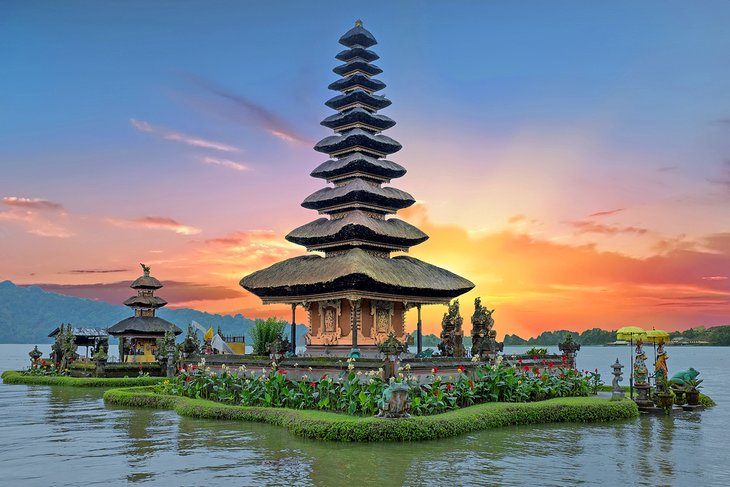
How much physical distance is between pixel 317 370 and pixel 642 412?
13371mm

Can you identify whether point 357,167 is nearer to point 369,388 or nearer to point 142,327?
point 369,388

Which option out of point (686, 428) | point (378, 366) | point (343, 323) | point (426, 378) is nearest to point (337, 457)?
point (378, 366)

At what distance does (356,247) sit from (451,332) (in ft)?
23.0

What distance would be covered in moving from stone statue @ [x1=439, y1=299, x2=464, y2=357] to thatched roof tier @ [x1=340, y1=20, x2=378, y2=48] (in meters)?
17.4

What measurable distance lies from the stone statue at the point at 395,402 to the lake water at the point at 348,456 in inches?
53.3

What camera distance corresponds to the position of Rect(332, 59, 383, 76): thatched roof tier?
3981 cm

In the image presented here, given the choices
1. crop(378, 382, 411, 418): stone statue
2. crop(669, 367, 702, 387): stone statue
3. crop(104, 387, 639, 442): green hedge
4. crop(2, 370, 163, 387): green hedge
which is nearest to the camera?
crop(104, 387, 639, 442): green hedge

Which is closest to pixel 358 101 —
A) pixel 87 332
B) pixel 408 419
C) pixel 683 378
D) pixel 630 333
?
pixel 630 333

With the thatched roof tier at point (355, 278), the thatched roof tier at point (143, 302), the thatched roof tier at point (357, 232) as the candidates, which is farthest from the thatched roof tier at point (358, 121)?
the thatched roof tier at point (143, 302)

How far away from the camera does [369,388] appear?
2158 centimetres

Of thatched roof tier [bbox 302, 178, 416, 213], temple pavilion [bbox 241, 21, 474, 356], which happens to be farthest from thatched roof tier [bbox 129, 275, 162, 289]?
thatched roof tier [bbox 302, 178, 416, 213]

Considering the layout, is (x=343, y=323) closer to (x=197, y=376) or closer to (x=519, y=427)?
(x=197, y=376)

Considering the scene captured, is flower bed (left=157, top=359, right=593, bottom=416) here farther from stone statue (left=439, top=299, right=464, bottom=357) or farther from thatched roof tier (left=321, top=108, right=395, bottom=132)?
thatched roof tier (left=321, top=108, right=395, bottom=132)

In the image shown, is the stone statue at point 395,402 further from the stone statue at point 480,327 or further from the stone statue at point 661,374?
the stone statue at point 661,374
